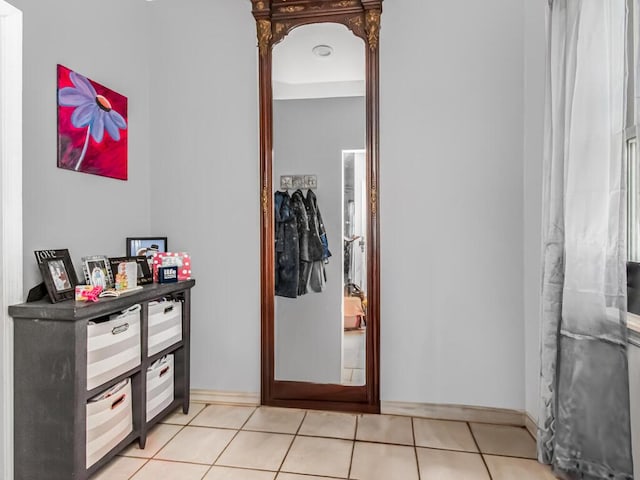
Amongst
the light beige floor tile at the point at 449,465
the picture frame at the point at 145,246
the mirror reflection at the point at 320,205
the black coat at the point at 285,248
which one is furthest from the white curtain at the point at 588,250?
the picture frame at the point at 145,246

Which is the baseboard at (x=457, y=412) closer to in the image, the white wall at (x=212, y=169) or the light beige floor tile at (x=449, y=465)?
the light beige floor tile at (x=449, y=465)

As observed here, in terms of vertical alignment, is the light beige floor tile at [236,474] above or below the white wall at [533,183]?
below

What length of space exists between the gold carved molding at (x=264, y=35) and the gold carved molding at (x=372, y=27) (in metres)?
0.62

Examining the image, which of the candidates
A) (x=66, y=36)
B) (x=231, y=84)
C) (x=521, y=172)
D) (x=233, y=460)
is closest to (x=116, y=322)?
(x=233, y=460)

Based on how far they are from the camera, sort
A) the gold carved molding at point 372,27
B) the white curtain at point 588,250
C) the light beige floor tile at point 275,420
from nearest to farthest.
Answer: the white curtain at point 588,250 → the light beige floor tile at point 275,420 → the gold carved molding at point 372,27

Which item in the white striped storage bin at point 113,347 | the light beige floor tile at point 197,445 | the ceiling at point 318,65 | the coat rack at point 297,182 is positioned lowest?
the light beige floor tile at point 197,445

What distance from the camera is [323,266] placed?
2455 millimetres

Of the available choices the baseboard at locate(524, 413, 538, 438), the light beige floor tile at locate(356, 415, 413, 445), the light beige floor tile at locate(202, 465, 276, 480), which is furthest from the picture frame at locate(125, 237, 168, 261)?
the baseboard at locate(524, 413, 538, 438)

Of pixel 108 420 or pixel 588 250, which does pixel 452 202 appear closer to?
pixel 588 250

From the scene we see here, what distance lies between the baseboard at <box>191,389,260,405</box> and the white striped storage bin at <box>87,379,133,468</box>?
0.67m

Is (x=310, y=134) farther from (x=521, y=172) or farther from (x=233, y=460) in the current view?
(x=233, y=460)

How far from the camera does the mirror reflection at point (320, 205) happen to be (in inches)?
94.6

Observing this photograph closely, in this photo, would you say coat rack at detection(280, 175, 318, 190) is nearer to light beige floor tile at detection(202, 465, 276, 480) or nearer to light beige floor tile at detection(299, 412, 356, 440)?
light beige floor tile at detection(299, 412, 356, 440)

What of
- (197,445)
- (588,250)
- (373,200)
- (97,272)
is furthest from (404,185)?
(197,445)
